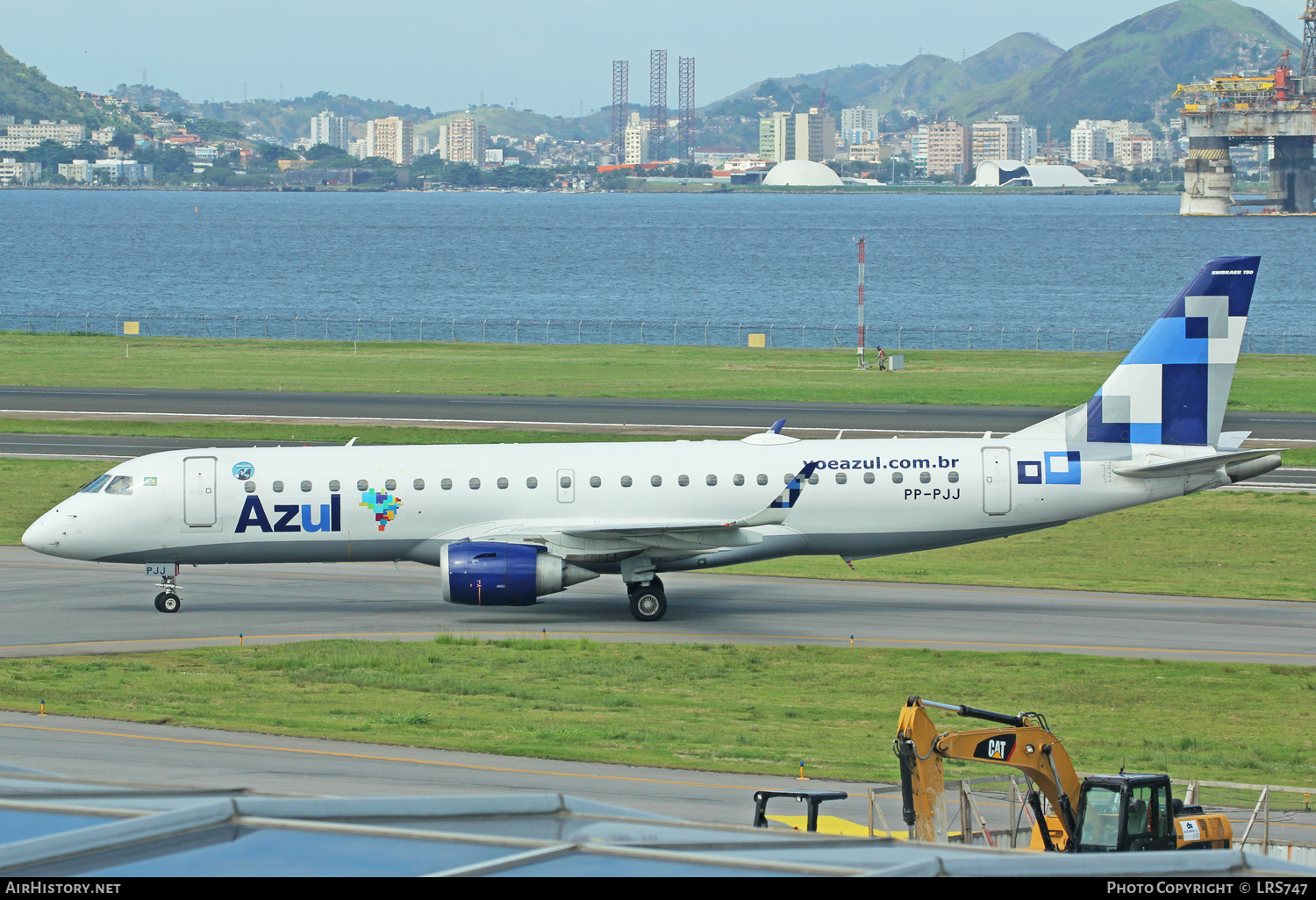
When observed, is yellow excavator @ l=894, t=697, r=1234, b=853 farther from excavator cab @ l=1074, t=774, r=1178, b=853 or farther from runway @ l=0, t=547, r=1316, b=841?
runway @ l=0, t=547, r=1316, b=841

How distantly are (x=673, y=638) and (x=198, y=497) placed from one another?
13.0 metres

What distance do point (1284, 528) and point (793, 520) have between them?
65.8 ft

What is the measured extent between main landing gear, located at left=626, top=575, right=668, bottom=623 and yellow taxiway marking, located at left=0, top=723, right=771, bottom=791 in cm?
1320

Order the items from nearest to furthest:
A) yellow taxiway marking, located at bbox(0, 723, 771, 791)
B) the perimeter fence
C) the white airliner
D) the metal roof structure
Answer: the metal roof structure → yellow taxiway marking, located at bbox(0, 723, 771, 791) → the white airliner → the perimeter fence

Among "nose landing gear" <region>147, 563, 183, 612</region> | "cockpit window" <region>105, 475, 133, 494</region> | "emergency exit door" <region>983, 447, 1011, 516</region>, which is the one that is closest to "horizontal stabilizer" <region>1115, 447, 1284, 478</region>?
"emergency exit door" <region>983, 447, 1011, 516</region>

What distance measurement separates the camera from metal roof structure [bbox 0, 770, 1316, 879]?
8789 millimetres

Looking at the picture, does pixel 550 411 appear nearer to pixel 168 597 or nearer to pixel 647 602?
pixel 168 597

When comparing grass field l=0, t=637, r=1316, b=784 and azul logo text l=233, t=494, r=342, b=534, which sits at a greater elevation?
azul logo text l=233, t=494, r=342, b=534

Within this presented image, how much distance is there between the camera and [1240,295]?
127 feet

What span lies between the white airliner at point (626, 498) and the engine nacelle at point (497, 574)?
1077 millimetres

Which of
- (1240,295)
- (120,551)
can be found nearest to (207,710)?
(120,551)

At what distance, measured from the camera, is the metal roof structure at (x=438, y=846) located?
8.79 meters

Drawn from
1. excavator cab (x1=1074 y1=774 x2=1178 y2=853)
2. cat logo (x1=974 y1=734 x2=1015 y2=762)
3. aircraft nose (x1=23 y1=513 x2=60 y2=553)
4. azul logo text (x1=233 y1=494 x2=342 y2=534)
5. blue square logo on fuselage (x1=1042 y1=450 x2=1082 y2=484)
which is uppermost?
blue square logo on fuselage (x1=1042 y1=450 x2=1082 y2=484)

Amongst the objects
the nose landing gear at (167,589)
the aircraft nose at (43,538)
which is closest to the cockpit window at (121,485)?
the aircraft nose at (43,538)
